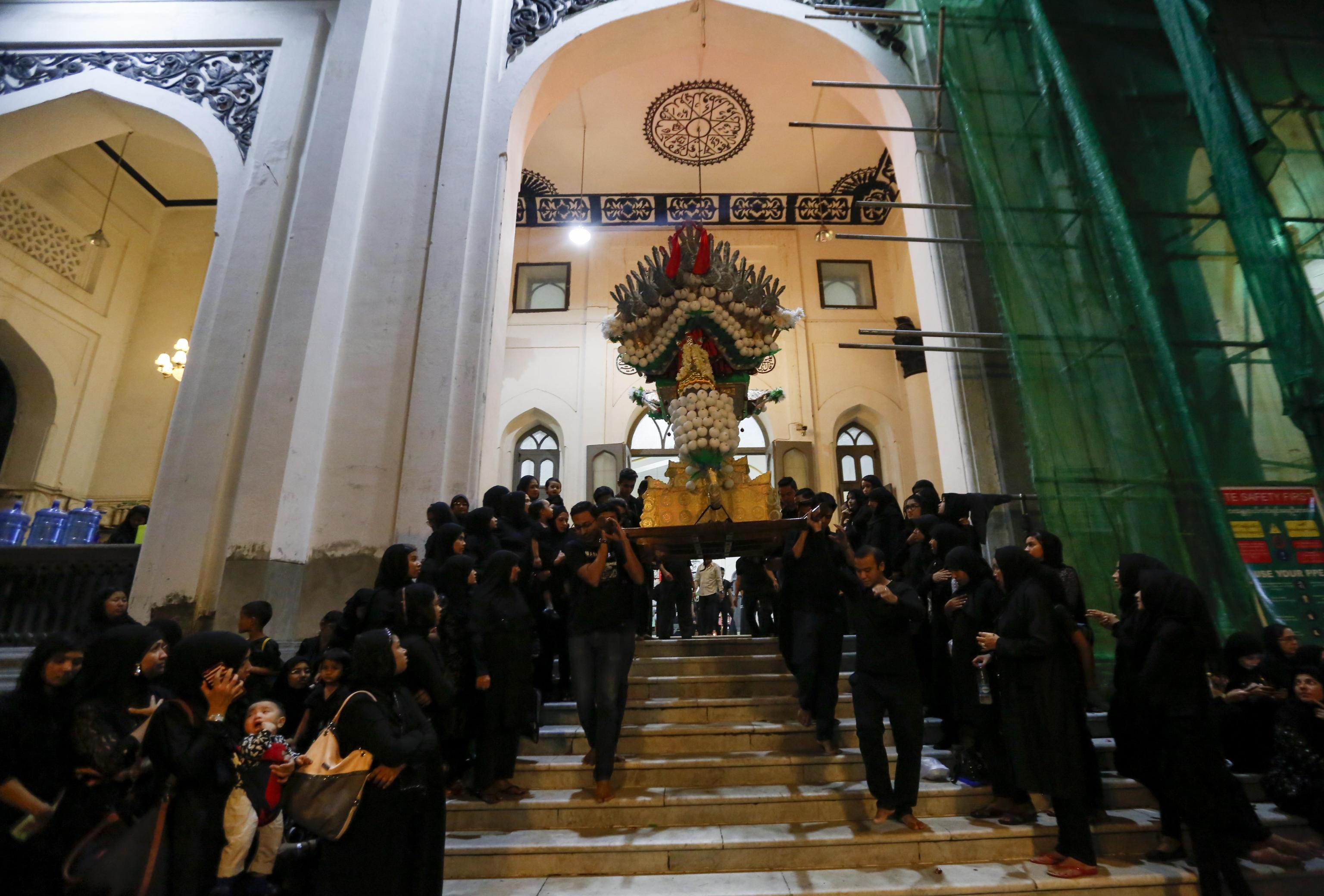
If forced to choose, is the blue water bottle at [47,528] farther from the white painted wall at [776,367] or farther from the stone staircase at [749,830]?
the stone staircase at [749,830]

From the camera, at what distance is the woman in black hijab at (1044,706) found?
8.49 ft

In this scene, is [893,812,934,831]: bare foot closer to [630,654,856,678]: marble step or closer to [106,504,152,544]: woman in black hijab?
[630,654,856,678]: marble step

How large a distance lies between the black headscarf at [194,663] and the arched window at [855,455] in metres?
8.75

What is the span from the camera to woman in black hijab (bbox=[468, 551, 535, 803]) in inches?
125

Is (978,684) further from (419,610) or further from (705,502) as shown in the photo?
(419,610)

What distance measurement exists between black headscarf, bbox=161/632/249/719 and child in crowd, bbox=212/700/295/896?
0.58 ft

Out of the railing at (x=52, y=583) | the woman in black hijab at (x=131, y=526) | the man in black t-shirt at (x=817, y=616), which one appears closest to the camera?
the man in black t-shirt at (x=817, y=616)

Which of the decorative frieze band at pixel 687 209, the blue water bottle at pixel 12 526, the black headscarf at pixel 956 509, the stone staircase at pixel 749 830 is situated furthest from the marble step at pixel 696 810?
the decorative frieze band at pixel 687 209

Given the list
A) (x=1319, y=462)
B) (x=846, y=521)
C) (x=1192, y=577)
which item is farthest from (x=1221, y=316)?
(x=846, y=521)

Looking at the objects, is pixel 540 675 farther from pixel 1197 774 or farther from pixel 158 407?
pixel 158 407

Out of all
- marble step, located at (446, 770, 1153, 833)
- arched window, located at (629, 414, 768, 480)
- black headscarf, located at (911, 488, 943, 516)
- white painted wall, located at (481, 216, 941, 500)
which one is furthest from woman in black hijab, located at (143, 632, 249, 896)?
arched window, located at (629, 414, 768, 480)

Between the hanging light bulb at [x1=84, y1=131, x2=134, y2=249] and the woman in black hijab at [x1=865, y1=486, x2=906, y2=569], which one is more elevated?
the hanging light bulb at [x1=84, y1=131, x2=134, y2=249]

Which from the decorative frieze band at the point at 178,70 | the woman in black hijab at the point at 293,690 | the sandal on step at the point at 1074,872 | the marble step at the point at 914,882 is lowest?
the marble step at the point at 914,882

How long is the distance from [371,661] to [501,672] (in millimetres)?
1229
